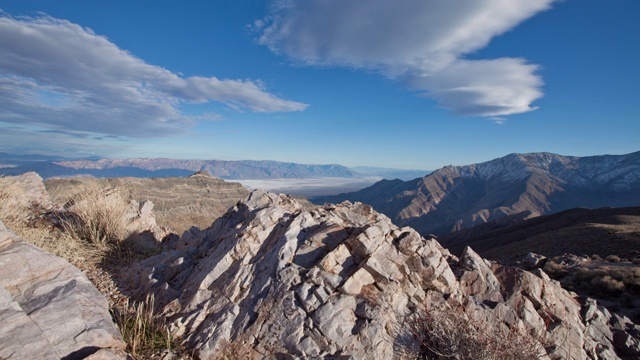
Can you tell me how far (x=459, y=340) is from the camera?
5.70m

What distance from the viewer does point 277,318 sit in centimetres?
582

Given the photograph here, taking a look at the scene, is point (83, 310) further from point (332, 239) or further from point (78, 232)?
point (78, 232)

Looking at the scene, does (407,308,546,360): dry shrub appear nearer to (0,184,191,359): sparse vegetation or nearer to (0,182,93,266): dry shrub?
(0,184,191,359): sparse vegetation

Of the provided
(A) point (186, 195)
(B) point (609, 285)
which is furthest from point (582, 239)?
(A) point (186, 195)

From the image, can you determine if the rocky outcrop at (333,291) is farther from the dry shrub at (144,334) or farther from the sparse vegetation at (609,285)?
the sparse vegetation at (609,285)

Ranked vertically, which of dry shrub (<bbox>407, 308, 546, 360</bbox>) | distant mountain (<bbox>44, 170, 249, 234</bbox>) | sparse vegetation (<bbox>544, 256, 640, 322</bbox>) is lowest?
distant mountain (<bbox>44, 170, 249, 234</bbox>)

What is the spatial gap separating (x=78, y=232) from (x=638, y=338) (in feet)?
53.0

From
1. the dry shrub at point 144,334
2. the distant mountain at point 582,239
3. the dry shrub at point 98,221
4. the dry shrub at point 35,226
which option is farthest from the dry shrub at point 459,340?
the distant mountain at point 582,239

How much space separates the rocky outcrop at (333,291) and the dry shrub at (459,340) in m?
0.27

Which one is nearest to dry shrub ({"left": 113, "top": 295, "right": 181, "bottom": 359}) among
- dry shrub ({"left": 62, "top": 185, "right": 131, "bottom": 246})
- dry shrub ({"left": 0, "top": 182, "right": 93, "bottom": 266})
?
dry shrub ({"left": 0, "top": 182, "right": 93, "bottom": 266})

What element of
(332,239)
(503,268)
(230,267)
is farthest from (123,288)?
(503,268)

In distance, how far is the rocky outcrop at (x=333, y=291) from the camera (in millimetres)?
5688

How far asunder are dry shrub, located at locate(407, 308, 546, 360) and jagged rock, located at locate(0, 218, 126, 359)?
190 inches

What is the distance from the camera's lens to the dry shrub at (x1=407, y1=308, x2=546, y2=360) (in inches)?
216
